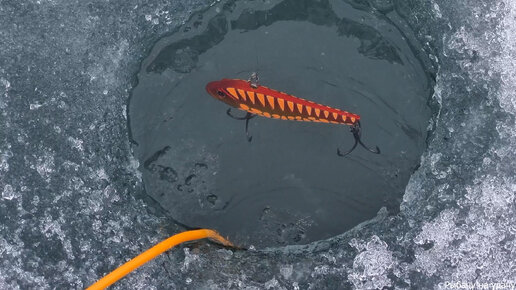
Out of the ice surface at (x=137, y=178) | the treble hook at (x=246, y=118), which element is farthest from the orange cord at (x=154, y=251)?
the treble hook at (x=246, y=118)

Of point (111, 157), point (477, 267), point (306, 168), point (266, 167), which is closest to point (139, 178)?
point (111, 157)

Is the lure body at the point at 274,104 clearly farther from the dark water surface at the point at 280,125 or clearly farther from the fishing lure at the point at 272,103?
the dark water surface at the point at 280,125

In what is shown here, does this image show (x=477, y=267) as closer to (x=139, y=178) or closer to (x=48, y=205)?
(x=139, y=178)

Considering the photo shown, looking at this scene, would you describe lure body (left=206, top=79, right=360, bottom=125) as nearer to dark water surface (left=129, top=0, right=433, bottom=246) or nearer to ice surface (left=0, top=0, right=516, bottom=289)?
dark water surface (left=129, top=0, right=433, bottom=246)

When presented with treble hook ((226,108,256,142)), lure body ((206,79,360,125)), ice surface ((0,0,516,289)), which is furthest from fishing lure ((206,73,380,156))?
ice surface ((0,0,516,289))

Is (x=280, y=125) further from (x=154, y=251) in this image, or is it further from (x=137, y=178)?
(x=154, y=251)
